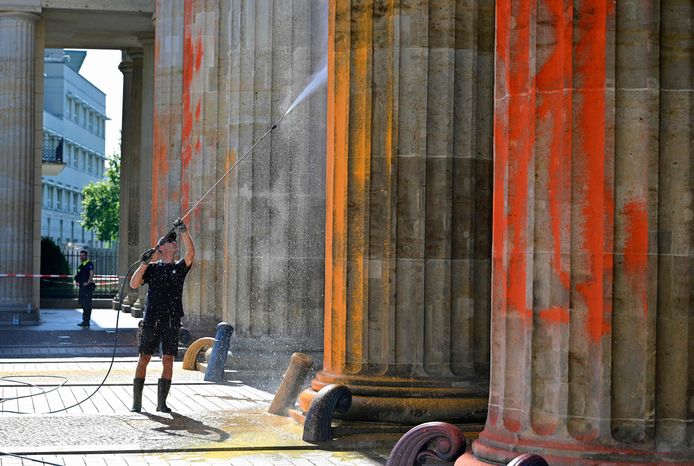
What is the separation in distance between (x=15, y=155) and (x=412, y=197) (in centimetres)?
2311

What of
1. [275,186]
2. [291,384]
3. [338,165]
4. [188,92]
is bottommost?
[291,384]

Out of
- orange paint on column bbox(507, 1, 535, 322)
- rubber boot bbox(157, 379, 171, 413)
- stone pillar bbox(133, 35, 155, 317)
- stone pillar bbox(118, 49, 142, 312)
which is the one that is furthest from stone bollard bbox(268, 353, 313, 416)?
stone pillar bbox(118, 49, 142, 312)

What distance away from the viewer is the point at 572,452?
25.6 ft

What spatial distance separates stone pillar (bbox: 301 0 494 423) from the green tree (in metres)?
68.6

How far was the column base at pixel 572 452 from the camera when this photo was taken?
7.70 meters

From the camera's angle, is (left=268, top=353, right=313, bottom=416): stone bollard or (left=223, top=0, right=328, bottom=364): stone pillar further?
(left=223, top=0, right=328, bottom=364): stone pillar

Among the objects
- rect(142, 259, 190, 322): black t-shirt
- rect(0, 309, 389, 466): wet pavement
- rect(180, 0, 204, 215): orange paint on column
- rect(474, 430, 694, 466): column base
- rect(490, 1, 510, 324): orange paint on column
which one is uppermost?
rect(180, 0, 204, 215): orange paint on column

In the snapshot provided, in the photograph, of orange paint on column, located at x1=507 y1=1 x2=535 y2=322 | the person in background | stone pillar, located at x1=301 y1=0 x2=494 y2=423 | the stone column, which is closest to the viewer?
orange paint on column, located at x1=507 y1=1 x2=535 y2=322

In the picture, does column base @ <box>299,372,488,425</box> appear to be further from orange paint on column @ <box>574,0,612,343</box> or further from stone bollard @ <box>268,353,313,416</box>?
orange paint on column @ <box>574,0,612,343</box>

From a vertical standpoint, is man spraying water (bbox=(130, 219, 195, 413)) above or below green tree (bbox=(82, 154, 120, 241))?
below

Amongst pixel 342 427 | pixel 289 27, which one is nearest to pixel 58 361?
pixel 289 27

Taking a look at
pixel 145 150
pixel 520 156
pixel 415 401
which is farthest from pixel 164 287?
pixel 145 150

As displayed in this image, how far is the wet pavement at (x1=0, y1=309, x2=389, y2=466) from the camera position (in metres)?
11.1

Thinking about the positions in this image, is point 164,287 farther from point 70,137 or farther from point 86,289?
point 70,137
